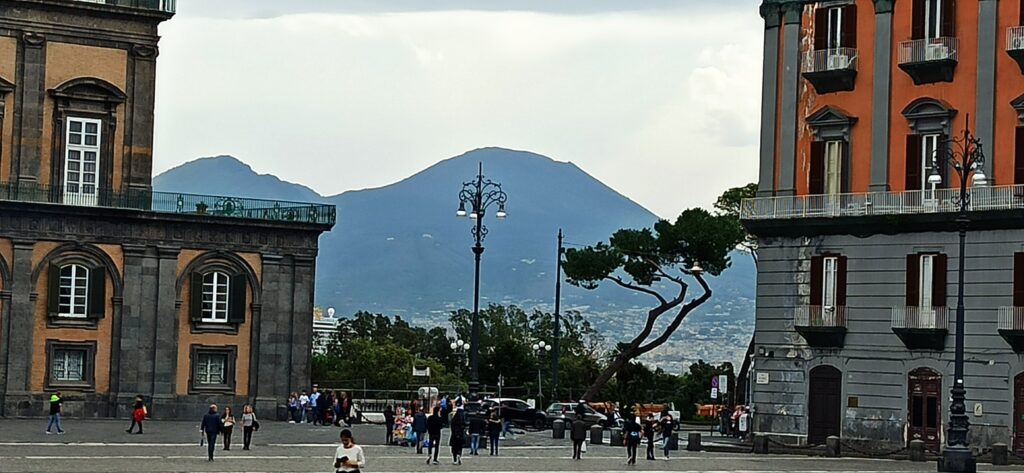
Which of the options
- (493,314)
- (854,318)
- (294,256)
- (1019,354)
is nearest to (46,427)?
(294,256)

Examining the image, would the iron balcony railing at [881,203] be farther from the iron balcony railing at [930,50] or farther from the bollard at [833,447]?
the bollard at [833,447]

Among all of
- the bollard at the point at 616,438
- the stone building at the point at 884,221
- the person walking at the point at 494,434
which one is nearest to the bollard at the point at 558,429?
the bollard at the point at 616,438

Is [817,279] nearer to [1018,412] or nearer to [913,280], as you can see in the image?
[913,280]

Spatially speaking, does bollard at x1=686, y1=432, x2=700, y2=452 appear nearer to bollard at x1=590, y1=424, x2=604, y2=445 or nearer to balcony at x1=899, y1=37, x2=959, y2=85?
bollard at x1=590, y1=424, x2=604, y2=445

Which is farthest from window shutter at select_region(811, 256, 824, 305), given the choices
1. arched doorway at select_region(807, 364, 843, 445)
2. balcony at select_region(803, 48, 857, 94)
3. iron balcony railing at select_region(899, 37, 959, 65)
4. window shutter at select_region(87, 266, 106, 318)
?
window shutter at select_region(87, 266, 106, 318)

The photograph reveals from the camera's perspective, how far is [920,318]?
50.0 m

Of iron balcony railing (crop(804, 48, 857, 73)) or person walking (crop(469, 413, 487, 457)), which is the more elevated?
iron balcony railing (crop(804, 48, 857, 73))

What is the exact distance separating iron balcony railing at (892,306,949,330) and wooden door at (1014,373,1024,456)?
2505mm

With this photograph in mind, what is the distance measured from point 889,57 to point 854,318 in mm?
7535

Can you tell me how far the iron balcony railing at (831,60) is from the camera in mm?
52219

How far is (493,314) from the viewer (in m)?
128

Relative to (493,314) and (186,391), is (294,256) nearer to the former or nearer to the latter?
(186,391)

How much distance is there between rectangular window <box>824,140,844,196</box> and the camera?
5275 cm

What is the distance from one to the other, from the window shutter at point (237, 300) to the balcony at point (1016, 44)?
2834 cm
